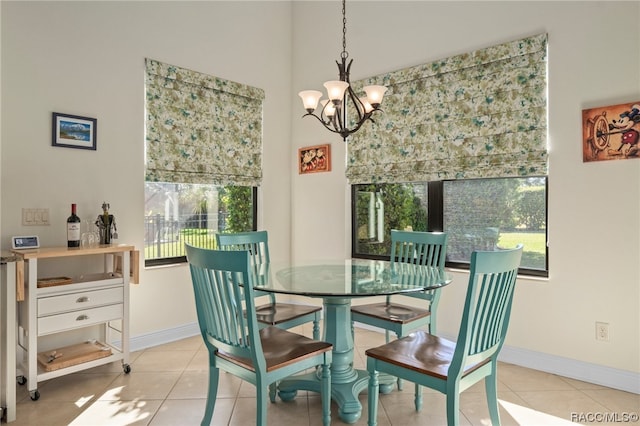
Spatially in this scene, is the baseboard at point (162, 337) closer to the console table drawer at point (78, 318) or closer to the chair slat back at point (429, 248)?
the console table drawer at point (78, 318)

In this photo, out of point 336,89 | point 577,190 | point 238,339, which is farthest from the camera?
point 577,190

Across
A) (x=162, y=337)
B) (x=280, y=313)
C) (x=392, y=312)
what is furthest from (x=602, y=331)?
(x=162, y=337)

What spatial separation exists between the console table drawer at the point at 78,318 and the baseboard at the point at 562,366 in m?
0.60

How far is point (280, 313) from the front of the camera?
8.71ft

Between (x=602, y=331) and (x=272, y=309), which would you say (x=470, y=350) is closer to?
(x=272, y=309)

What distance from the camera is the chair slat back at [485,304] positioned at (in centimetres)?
162

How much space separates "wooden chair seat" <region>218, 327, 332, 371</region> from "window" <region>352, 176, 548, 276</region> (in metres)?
1.84

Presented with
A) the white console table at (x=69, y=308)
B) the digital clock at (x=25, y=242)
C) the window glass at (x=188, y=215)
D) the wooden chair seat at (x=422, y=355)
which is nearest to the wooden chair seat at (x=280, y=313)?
the wooden chair seat at (x=422, y=355)

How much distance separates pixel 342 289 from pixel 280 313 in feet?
2.72

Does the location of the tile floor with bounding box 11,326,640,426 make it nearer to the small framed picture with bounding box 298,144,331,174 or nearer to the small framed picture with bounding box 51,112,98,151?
the small framed picture with bounding box 51,112,98,151

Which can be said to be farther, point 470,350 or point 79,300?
point 79,300

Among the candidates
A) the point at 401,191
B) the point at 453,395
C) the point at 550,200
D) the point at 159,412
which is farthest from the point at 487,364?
the point at 401,191

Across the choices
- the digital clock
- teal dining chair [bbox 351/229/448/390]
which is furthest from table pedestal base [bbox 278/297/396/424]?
the digital clock

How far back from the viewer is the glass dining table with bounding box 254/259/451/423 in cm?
202
